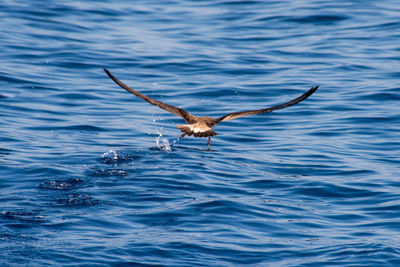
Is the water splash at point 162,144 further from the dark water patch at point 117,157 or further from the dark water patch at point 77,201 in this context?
the dark water patch at point 77,201

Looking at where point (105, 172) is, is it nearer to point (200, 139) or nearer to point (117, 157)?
point (117, 157)

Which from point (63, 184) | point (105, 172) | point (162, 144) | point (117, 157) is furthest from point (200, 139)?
point (63, 184)

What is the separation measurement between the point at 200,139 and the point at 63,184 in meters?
4.30

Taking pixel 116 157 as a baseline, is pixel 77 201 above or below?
below

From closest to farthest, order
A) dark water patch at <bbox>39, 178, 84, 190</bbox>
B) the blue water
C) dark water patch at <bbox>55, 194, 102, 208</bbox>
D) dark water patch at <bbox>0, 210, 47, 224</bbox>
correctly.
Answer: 1. the blue water
2. dark water patch at <bbox>0, 210, 47, 224</bbox>
3. dark water patch at <bbox>55, 194, 102, 208</bbox>
4. dark water patch at <bbox>39, 178, 84, 190</bbox>

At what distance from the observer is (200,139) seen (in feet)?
48.7

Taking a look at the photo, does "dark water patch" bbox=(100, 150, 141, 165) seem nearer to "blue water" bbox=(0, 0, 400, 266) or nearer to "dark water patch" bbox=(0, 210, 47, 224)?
"blue water" bbox=(0, 0, 400, 266)

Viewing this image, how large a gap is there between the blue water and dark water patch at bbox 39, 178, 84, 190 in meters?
0.03

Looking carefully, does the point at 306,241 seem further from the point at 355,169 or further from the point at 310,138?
the point at 310,138

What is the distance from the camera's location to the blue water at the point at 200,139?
30.6 feet

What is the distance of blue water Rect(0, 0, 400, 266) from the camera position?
9320 mm

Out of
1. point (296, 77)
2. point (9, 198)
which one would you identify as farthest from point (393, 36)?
point (9, 198)

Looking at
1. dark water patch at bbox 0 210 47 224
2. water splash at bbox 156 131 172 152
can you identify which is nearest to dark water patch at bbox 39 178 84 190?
dark water patch at bbox 0 210 47 224

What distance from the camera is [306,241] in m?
9.49
